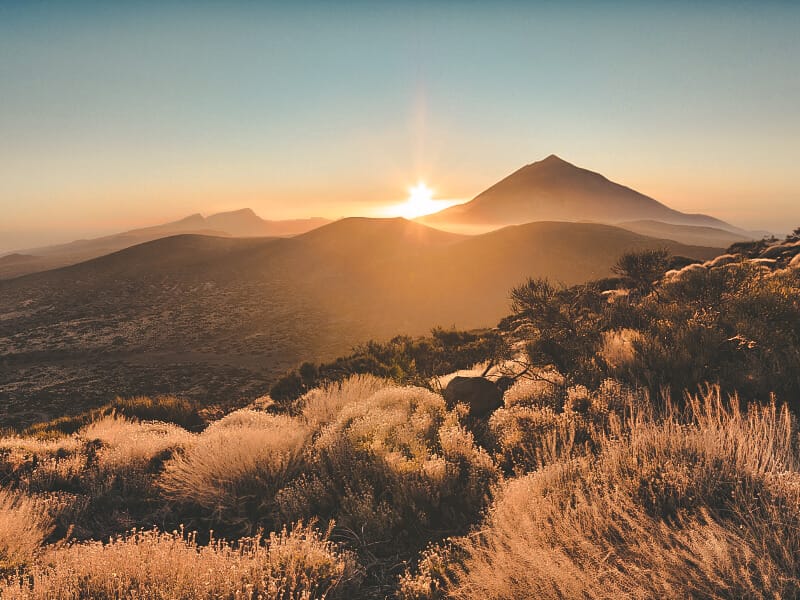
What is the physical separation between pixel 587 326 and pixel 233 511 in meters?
7.11

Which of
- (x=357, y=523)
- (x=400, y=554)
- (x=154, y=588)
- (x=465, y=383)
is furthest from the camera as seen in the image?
(x=465, y=383)

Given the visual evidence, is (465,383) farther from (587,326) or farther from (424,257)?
(424,257)

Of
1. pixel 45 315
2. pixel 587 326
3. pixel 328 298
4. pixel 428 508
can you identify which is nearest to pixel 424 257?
pixel 328 298

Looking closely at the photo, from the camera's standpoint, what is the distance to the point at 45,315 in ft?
135

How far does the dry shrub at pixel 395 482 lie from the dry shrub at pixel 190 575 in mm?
779

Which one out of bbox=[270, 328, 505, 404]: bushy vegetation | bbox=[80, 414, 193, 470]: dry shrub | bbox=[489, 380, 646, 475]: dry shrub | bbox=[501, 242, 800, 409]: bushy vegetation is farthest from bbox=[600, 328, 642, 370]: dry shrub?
bbox=[80, 414, 193, 470]: dry shrub

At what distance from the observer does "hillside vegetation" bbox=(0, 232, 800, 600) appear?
2582mm

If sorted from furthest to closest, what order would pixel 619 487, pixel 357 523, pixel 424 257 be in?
pixel 424 257 < pixel 357 523 < pixel 619 487

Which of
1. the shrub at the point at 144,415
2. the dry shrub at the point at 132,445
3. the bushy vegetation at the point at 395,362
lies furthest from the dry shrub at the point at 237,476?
the shrub at the point at 144,415

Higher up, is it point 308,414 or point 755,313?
point 755,313

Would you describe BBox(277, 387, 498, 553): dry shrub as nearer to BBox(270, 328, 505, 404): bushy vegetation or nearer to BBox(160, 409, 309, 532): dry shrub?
BBox(160, 409, 309, 532): dry shrub

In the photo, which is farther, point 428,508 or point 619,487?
point 428,508

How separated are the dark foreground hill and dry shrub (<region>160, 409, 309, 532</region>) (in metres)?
12.8

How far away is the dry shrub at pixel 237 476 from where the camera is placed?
4742 mm
